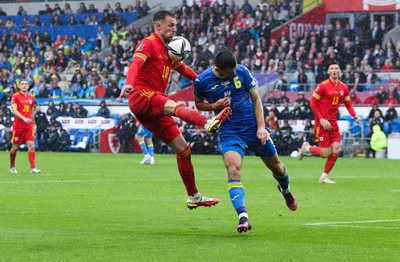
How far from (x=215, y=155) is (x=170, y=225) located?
24.3 metres

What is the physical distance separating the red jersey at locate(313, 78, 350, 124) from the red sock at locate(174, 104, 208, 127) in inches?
374

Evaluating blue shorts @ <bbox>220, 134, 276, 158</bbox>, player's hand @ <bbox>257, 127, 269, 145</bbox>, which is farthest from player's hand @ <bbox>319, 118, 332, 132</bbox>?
player's hand @ <bbox>257, 127, 269, 145</bbox>

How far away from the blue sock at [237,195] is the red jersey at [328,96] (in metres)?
9.89

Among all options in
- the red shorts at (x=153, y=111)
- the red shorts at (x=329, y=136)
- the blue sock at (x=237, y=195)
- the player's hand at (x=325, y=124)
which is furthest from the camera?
the red shorts at (x=329, y=136)

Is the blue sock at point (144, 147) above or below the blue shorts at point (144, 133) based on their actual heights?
below

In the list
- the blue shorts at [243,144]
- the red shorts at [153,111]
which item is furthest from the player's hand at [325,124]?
the blue shorts at [243,144]

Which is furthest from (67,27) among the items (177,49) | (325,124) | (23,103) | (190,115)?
(190,115)

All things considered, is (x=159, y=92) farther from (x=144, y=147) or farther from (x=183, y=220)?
(x=144, y=147)

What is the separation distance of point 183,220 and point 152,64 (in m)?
2.01

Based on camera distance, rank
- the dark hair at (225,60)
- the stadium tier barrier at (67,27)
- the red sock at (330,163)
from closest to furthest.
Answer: the dark hair at (225,60)
the red sock at (330,163)
the stadium tier barrier at (67,27)

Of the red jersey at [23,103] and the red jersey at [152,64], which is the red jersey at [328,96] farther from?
the red jersey at [152,64]

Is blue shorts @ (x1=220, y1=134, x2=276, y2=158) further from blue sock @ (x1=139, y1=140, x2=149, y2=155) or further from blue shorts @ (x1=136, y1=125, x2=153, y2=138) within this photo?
blue shorts @ (x1=136, y1=125, x2=153, y2=138)

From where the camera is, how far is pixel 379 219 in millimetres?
12203

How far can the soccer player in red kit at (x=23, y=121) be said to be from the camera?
23.4m
